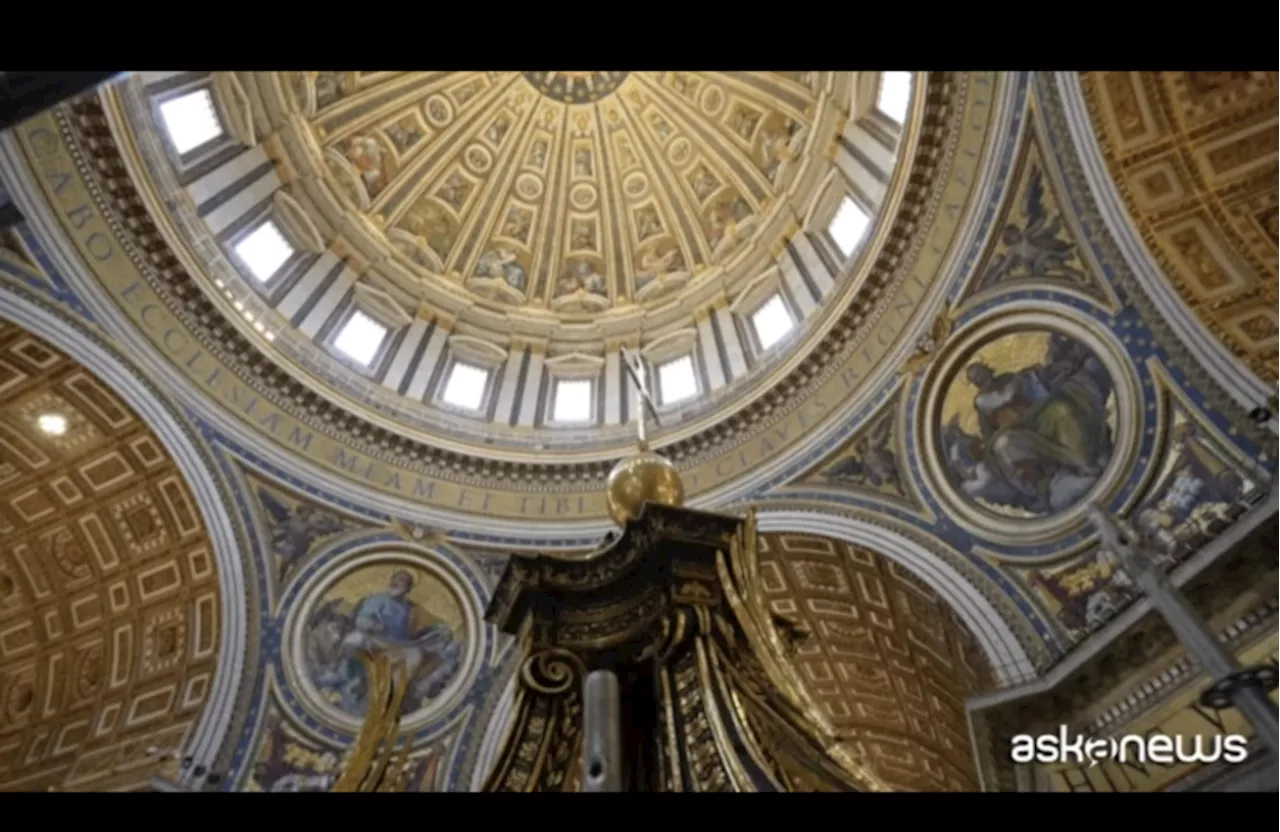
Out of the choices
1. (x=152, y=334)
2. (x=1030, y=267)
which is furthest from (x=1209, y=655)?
(x=152, y=334)

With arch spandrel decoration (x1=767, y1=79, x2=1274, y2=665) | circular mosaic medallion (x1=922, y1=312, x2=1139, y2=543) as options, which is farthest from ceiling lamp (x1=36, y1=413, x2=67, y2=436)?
circular mosaic medallion (x1=922, y1=312, x2=1139, y2=543)

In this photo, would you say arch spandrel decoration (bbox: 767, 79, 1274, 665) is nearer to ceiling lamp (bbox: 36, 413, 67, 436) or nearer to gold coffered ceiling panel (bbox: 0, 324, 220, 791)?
gold coffered ceiling panel (bbox: 0, 324, 220, 791)

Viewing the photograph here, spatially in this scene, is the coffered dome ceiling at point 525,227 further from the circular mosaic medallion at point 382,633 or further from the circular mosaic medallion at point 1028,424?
the circular mosaic medallion at point 1028,424

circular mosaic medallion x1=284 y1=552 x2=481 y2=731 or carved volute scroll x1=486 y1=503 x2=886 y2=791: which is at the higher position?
circular mosaic medallion x1=284 y1=552 x2=481 y2=731

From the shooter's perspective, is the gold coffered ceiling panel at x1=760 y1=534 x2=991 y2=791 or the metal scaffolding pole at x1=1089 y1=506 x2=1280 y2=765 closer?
the metal scaffolding pole at x1=1089 y1=506 x2=1280 y2=765

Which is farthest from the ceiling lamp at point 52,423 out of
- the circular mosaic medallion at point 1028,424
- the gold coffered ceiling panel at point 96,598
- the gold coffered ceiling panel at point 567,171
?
the circular mosaic medallion at point 1028,424
